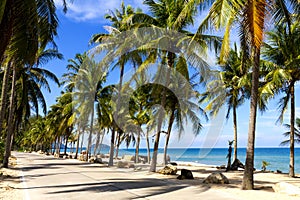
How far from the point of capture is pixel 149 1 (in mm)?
17734

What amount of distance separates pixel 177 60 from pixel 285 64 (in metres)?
6.46

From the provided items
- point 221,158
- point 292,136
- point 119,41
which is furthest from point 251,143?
point 221,158

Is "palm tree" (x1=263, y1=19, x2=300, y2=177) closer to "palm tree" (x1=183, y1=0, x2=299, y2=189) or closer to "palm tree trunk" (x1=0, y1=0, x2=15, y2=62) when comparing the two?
"palm tree" (x1=183, y1=0, x2=299, y2=189)

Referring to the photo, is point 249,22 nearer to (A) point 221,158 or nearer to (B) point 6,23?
(B) point 6,23

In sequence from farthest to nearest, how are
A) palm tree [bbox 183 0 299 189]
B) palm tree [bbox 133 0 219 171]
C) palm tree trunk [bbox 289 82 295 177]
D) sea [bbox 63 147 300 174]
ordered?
sea [bbox 63 147 300 174], palm tree trunk [bbox 289 82 295 177], palm tree [bbox 133 0 219 171], palm tree [bbox 183 0 299 189]

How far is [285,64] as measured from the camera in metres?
17.6

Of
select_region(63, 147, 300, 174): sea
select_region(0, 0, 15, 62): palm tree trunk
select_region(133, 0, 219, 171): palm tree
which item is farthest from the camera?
select_region(63, 147, 300, 174): sea

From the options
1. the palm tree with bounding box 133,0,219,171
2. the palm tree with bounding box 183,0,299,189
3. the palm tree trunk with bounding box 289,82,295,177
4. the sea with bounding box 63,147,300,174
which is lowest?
the sea with bounding box 63,147,300,174

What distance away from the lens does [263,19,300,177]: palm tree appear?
16.0 m

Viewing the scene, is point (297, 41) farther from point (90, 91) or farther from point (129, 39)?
point (90, 91)

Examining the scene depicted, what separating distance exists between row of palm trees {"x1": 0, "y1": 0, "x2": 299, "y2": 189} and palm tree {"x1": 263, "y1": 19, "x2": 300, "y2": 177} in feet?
0.17

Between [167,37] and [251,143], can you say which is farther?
[167,37]

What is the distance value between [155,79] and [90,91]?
12871mm

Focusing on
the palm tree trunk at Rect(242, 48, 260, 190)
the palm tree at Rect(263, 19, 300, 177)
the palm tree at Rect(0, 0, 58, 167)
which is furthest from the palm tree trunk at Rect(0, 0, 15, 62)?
the palm tree at Rect(263, 19, 300, 177)
